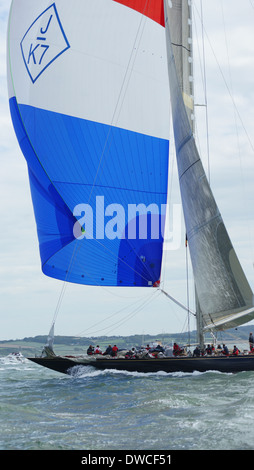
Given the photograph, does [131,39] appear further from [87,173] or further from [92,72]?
[87,173]

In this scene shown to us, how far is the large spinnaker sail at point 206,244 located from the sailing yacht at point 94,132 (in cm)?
243

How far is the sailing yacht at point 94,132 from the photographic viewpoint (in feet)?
61.8

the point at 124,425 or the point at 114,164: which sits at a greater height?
the point at 114,164

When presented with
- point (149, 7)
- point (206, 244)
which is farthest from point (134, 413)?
point (149, 7)

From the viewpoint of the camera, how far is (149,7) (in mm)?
20203

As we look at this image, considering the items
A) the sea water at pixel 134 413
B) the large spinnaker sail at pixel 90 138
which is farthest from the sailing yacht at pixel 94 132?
the sea water at pixel 134 413

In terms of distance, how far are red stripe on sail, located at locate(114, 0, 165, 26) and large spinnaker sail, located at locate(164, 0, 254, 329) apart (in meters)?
2.83

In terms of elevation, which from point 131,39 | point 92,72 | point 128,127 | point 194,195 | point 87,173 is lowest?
point 194,195

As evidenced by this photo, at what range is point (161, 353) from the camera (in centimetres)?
1839

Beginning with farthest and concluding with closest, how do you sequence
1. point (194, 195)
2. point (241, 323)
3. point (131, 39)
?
point (131, 39) → point (194, 195) → point (241, 323)

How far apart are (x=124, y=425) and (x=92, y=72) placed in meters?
12.2

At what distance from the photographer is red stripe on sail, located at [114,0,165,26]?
1986cm
